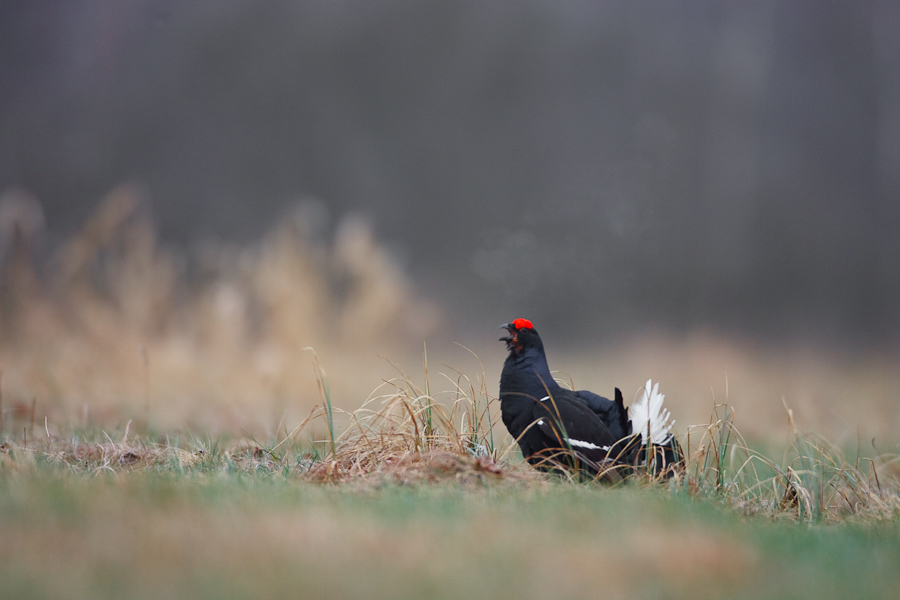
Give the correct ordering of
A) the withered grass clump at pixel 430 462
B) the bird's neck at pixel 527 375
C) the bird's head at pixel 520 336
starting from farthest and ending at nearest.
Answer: the bird's head at pixel 520 336 < the bird's neck at pixel 527 375 < the withered grass clump at pixel 430 462

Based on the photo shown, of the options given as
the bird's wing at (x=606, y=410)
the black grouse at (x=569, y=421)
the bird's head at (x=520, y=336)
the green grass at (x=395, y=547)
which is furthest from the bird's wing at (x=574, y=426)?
the green grass at (x=395, y=547)

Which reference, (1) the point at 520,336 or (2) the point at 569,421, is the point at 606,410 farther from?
(1) the point at 520,336

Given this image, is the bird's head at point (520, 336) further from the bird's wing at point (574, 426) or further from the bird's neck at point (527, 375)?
the bird's wing at point (574, 426)

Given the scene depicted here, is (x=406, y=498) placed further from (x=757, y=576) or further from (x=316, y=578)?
(x=757, y=576)

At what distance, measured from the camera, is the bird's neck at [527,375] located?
3328 millimetres

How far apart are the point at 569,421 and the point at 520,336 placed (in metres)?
0.52

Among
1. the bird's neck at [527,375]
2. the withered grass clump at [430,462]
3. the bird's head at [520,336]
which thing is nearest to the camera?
the withered grass clump at [430,462]

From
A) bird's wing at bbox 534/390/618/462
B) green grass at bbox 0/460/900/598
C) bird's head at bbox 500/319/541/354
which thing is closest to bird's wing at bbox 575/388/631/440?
bird's wing at bbox 534/390/618/462

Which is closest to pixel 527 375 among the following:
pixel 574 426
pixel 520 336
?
pixel 520 336

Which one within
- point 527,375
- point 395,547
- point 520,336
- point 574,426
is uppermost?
point 520,336

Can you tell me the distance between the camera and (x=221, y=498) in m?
2.09

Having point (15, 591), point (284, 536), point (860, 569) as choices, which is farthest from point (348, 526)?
point (860, 569)

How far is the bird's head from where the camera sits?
3.47 metres

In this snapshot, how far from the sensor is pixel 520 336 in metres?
3.47
